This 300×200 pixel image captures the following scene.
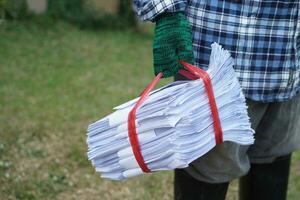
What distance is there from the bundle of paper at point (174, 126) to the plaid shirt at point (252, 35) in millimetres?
84

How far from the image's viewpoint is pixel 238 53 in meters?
1.54

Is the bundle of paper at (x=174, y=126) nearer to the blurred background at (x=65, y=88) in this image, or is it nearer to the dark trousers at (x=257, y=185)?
the dark trousers at (x=257, y=185)

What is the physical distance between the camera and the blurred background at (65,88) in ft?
8.43

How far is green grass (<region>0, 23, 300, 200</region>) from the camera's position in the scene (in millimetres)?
2553

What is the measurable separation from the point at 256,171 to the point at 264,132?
19cm

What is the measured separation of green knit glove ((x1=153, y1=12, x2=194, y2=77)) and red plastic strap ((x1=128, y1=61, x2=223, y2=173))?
0.7 inches

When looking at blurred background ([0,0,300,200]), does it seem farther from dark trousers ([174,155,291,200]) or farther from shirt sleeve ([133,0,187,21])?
shirt sleeve ([133,0,187,21])

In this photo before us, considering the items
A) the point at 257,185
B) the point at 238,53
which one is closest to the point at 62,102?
the point at 257,185

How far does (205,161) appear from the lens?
162cm

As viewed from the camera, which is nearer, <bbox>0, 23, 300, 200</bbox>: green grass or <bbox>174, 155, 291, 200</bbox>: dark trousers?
<bbox>174, 155, 291, 200</bbox>: dark trousers

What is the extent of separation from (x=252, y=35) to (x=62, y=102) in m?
2.31

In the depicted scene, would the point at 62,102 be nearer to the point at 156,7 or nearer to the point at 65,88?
the point at 65,88

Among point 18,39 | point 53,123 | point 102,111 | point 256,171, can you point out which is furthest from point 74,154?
point 18,39

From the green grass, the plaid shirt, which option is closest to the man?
the plaid shirt
